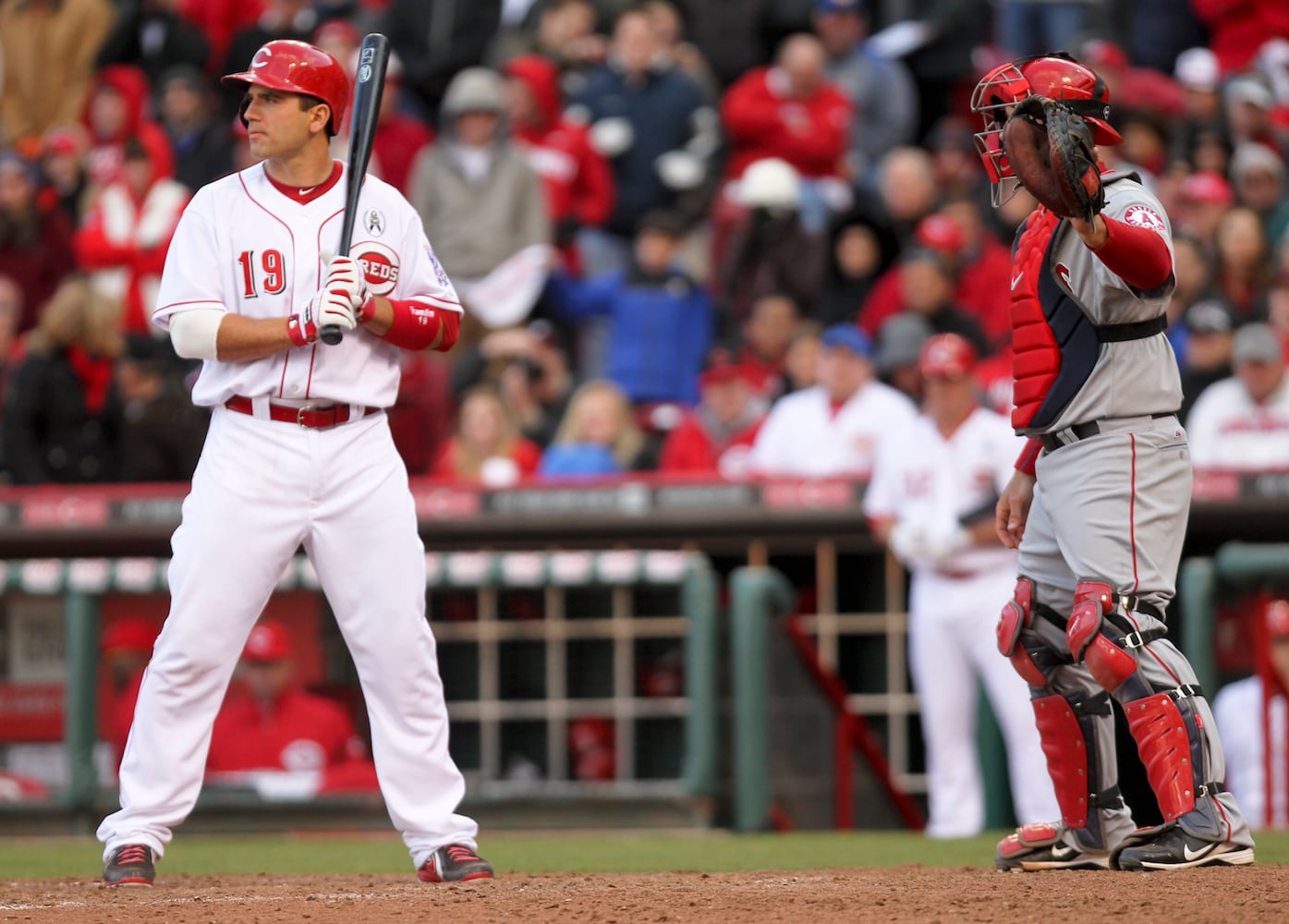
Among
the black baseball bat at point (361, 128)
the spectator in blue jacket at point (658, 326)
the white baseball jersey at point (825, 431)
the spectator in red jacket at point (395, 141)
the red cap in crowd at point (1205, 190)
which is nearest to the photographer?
the black baseball bat at point (361, 128)

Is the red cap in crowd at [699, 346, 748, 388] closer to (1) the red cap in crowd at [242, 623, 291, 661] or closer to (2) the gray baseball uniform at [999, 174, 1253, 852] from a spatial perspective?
(1) the red cap in crowd at [242, 623, 291, 661]

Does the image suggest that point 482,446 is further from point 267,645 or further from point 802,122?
point 802,122

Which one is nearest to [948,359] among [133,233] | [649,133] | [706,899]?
[649,133]

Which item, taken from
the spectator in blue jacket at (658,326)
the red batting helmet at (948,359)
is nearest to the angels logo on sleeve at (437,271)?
the red batting helmet at (948,359)

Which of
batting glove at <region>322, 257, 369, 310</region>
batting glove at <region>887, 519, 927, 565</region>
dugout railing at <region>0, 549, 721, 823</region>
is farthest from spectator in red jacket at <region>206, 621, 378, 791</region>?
batting glove at <region>322, 257, 369, 310</region>

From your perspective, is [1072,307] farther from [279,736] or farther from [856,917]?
[279,736]

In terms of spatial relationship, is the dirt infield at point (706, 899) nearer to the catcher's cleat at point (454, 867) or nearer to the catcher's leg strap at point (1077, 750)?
the catcher's cleat at point (454, 867)

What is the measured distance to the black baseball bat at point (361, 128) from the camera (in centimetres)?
495

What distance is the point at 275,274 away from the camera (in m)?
5.04

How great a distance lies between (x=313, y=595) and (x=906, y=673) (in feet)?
8.85

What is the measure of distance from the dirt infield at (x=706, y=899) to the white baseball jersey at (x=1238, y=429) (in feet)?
13.5

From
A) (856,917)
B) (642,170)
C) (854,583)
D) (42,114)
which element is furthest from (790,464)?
(42,114)

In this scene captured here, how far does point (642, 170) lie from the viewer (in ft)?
38.7

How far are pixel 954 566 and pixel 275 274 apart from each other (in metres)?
3.89
